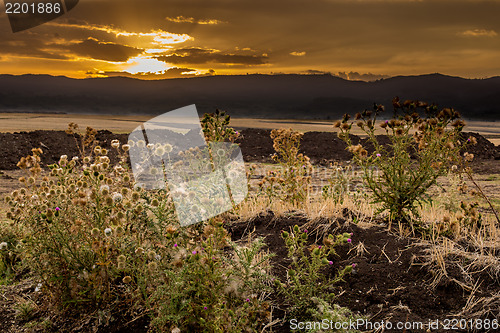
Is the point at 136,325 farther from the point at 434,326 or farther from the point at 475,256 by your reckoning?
the point at 475,256

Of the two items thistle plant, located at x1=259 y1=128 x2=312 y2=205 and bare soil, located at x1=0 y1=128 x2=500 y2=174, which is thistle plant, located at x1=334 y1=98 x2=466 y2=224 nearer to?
thistle plant, located at x1=259 y1=128 x2=312 y2=205

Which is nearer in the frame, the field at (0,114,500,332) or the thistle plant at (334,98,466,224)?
the field at (0,114,500,332)

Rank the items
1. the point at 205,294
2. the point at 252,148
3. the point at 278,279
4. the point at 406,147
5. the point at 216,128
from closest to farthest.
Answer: the point at 205,294 → the point at 278,279 → the point at 406,147 → the point at 216,128 → the point at 252,148

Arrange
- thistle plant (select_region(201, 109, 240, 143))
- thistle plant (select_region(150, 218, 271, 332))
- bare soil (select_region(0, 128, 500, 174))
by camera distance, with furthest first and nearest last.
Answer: bare soil (select_region(0, 128, 500, 174)) → thistle plant (select_region(201, 109, 240, 143)) → thistle plant (select_region(150, 218, 271, 332))

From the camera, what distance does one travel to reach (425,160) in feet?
14.2

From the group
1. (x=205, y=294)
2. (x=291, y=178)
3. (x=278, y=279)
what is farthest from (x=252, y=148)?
(x=205, y=294)

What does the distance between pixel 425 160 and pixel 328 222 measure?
3.94 ft

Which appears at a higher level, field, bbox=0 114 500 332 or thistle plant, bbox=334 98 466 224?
thistle plant, bbox=334 98 466 224

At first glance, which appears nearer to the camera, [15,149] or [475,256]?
[475,256]

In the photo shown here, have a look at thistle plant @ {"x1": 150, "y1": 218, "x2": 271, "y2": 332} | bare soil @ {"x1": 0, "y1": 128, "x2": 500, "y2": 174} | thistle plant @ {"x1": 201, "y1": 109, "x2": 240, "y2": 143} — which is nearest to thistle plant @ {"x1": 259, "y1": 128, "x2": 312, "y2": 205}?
thistle plant @ {"x1": 201, "y1": 109, "x2": 240, "y2": 143}

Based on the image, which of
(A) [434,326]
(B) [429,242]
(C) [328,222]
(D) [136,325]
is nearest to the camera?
(A) [434,326]

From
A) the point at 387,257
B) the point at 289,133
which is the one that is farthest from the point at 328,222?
the point at 289,133

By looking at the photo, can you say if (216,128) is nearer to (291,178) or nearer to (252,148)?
(291,178)

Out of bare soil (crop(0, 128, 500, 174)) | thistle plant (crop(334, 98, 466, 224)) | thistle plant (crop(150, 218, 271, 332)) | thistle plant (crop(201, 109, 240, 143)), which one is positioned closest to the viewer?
thistle plant (crop(150, 218, 271, 332))
